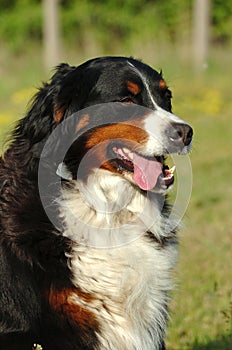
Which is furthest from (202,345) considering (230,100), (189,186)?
(230,100)

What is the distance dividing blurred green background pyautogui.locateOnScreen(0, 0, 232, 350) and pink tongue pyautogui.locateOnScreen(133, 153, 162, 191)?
610 millimetres

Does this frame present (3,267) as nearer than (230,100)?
Yes

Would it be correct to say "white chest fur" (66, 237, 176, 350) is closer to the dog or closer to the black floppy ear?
the dog

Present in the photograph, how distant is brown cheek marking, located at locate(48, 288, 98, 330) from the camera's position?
173 inches

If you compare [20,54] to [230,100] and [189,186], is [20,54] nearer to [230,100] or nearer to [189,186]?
[230,100]

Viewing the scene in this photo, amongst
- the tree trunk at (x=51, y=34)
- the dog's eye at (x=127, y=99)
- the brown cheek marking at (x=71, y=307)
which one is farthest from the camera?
the tree trunk at (x=51, y=34)

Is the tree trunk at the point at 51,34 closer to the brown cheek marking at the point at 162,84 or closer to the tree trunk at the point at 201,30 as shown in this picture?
the tree trunk at the point at 201,30

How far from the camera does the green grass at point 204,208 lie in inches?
255

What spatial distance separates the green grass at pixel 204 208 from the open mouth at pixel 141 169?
0.51m

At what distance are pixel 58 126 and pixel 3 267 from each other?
87cm

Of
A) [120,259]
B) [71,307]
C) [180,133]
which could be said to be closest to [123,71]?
[180,133]

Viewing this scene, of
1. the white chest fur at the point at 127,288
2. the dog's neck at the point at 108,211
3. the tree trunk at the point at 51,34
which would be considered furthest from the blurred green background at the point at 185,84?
the dog's neck at the point at 108,211

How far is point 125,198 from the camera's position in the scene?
4.79 m

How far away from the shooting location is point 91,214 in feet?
15.5
